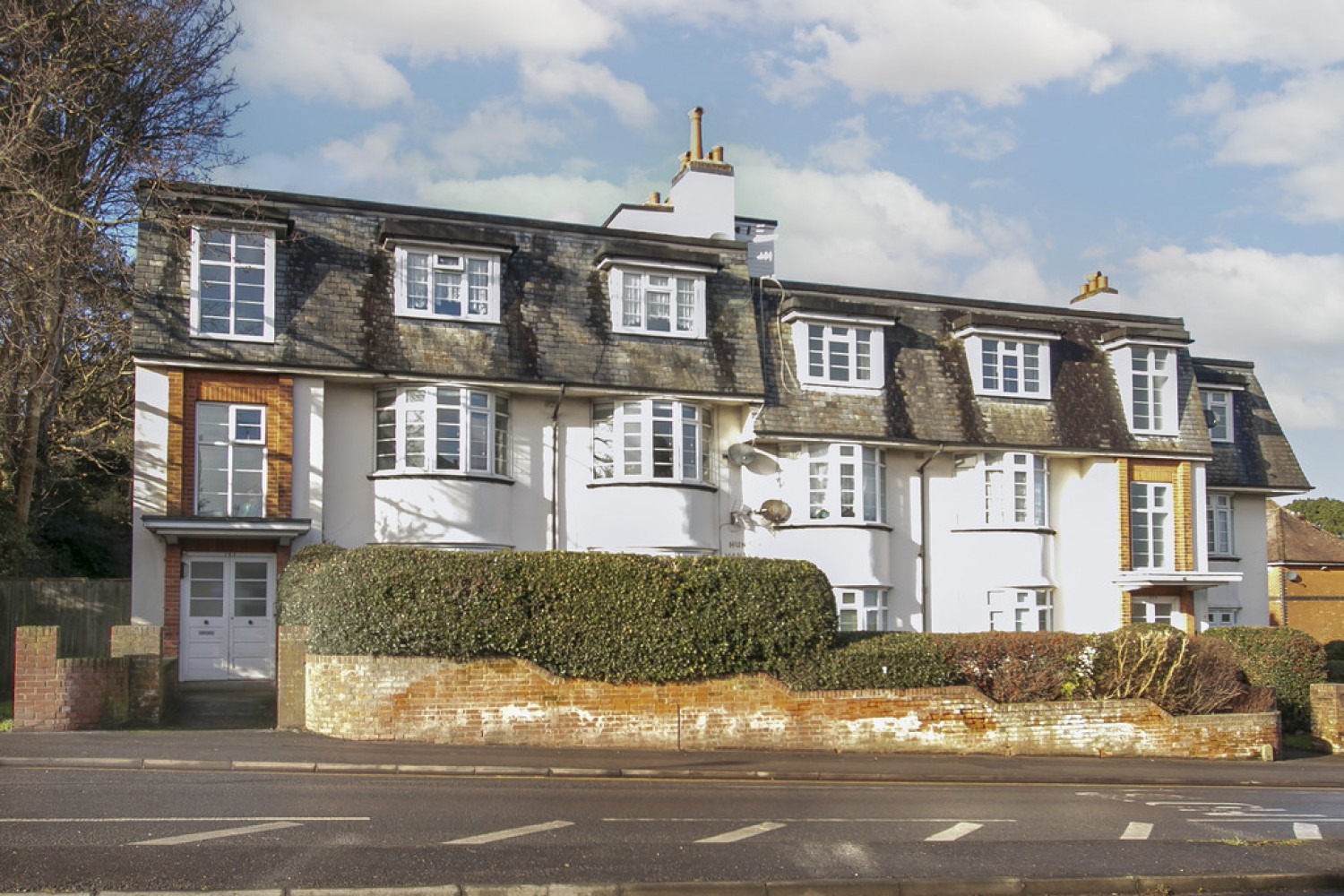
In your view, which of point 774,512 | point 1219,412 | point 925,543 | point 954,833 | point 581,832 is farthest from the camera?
point 1219,412

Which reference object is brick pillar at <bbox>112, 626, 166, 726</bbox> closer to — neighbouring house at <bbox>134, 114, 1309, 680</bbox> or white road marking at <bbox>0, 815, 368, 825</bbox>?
neighbouring house at <bbox>134, 114, 1309, 680</bbox>

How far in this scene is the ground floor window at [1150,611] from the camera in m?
29.7

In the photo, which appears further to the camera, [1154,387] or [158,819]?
[1154,387]

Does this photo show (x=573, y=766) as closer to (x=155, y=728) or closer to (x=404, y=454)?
(x=155, y=728)

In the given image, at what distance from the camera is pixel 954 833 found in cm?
1250

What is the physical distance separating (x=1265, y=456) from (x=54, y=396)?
27.8 meters

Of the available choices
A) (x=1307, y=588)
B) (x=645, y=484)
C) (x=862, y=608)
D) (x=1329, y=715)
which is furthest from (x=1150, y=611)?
(x=1307, y=588)

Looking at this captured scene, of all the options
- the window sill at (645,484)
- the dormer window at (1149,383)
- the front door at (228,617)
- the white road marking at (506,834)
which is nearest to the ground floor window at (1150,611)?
the dormer window at (1149,383)

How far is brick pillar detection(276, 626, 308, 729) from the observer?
18.2 metres

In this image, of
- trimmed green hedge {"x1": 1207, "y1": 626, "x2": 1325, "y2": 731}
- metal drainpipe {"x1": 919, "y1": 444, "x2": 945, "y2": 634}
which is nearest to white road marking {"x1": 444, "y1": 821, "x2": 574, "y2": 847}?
metal drainpipe {"x1": 919, "y1": 444, "x2": 945, "y2": 634}

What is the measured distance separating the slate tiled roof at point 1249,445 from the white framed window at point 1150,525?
3.24 metres

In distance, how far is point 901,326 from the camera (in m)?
28.9

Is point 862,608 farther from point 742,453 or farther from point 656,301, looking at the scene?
point 656,301

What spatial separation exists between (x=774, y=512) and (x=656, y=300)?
4.72m
